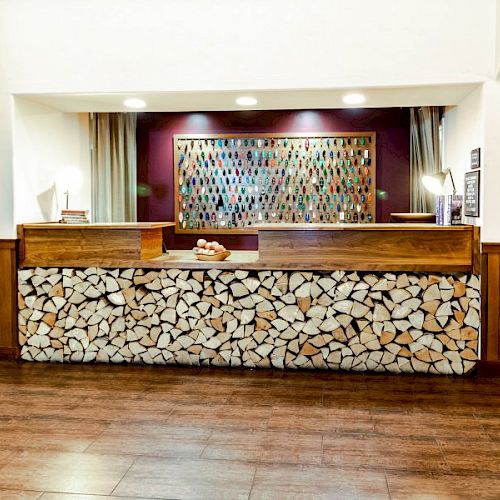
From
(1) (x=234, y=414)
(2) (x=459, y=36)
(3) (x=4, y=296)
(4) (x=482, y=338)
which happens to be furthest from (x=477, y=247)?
(3) (x=4, y=296)

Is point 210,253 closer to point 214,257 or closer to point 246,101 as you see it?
point 214,257

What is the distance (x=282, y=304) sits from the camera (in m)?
4.53

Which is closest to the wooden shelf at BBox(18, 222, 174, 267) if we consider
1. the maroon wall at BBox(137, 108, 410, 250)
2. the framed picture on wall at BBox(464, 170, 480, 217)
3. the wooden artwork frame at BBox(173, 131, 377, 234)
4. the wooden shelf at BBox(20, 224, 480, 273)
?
the wooden shelf at BBox(20, 224, 480, 273)

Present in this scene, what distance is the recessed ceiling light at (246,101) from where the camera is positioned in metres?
4.57

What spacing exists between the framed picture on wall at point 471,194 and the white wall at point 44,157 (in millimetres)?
3134

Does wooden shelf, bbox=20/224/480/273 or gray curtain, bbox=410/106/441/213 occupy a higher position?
gray curtain, bbox=410/106/441/213

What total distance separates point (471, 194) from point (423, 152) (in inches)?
76.5

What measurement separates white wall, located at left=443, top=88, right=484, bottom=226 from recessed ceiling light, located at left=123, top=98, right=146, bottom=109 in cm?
244

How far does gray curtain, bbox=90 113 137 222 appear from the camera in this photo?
620 cm

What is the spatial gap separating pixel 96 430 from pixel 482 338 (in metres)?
2.70

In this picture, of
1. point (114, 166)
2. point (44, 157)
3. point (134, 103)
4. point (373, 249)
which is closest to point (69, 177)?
point (44, 157)

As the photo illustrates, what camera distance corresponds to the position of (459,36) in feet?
13.6

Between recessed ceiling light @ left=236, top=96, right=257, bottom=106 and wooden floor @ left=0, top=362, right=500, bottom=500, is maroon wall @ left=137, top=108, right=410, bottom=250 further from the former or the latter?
wooden floor @ left=0, top=362, right=500, bottom=500

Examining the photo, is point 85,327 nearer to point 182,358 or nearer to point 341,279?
point 182,358
